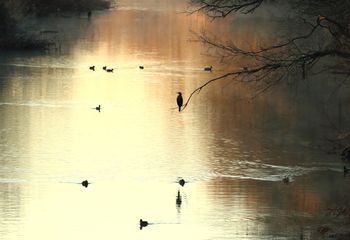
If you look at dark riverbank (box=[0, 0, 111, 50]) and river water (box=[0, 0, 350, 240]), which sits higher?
dark riverbank (box=[0, 0, 111, 50])

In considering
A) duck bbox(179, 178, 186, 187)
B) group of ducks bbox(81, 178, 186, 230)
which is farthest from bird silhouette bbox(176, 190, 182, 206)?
duck bbox(179, 178, 186, 187)

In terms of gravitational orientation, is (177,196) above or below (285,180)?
below

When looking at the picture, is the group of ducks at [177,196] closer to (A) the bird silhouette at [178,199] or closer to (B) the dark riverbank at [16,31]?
(A) the bird silhouette at [178,199]

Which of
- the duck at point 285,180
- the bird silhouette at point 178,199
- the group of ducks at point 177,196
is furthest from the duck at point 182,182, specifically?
the duck at point 285,180

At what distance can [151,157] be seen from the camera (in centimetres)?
2438

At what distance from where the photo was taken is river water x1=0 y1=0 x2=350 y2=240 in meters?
18.2

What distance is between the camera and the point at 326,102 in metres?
31.7

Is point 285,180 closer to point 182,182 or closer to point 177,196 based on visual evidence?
point 182,182

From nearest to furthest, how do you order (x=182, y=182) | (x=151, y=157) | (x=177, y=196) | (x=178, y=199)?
(x=178, y=199), (x=177, y=196), (x=182, y=182), (x=151, y=157)

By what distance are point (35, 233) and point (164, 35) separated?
125ft

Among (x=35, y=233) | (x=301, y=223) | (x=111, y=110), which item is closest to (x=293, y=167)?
(x=301, y=223)

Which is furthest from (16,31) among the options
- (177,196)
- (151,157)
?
(177,196)

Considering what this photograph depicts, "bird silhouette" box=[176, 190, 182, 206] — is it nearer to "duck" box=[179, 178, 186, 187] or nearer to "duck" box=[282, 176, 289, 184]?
"duck" box=[179, 178, 186, 187]

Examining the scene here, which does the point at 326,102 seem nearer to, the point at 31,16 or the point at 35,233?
the point at 35,233
